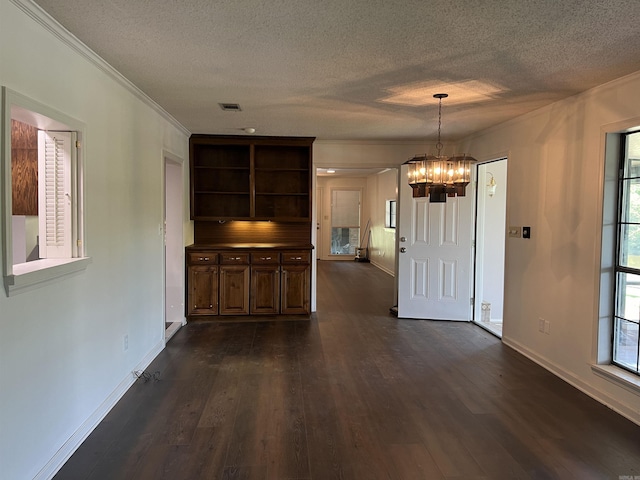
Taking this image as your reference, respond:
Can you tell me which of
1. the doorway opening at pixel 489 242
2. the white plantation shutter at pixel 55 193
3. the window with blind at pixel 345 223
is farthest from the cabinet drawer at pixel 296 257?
the window with blind at pixel 345 223

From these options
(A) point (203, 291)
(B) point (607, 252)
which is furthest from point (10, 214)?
(B) point (607, 252)

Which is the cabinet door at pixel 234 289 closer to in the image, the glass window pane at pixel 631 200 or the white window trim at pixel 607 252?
the white window trim at pixel 607 252

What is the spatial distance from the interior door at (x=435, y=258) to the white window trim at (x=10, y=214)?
4.03 metres

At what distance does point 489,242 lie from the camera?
5496 millimetres

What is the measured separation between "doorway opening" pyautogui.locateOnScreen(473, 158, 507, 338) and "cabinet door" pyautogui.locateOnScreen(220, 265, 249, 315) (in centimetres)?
296

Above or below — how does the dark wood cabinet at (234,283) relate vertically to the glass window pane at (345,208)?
below

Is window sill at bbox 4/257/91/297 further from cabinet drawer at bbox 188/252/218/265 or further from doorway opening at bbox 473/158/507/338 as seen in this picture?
doorway opening at bbox 473/158/507/338

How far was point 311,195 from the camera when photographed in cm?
576

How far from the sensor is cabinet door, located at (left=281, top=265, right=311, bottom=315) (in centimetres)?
546

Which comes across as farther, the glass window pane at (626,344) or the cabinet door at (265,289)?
the cabinet door at (265,289)

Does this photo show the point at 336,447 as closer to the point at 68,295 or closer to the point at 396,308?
the point at 68,295

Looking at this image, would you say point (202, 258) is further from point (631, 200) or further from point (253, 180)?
point (631, 200)

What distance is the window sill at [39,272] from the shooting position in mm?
1880

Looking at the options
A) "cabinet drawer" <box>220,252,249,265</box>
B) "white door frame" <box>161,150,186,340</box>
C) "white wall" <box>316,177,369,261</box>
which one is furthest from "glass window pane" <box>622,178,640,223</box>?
"white wall" <box>316,177,369,261</box>
